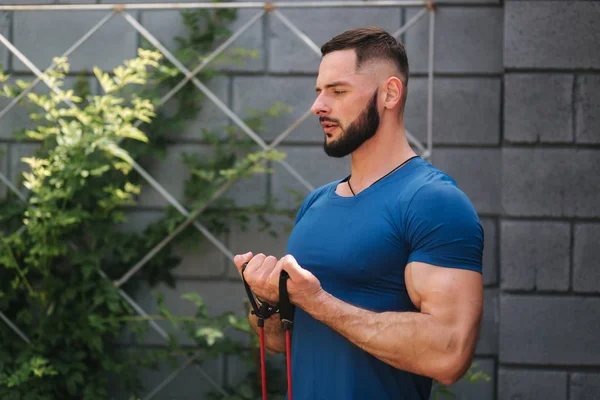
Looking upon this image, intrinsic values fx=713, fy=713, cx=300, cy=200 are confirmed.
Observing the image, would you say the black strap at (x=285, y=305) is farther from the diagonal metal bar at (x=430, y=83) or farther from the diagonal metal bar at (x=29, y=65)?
the diagonal metal bar at (x=29, y=65)

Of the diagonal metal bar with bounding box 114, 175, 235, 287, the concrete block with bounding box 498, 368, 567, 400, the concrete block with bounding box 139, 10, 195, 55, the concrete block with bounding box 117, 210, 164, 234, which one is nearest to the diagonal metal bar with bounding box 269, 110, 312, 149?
the diagonal metal bar with bounding box 114, 175, 235, 287

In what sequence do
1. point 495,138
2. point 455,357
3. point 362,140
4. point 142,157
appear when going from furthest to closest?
→ 1. point 142,157
2. point 495,138
3. point 362,140
4. point 455,357

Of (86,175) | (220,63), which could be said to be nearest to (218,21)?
(220,63)

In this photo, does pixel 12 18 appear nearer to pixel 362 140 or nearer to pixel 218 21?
pixel 218 21

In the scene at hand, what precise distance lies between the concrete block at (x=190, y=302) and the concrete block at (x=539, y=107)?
1.50m

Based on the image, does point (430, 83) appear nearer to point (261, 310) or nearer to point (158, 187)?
point (158, 187)

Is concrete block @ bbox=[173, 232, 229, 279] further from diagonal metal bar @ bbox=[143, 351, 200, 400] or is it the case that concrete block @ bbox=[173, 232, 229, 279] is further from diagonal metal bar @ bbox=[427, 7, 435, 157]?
diagonal metal bar @ bbox=[427, 7, 435, 157]

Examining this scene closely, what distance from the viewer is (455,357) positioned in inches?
60.1

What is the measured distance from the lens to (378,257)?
5.34 ft

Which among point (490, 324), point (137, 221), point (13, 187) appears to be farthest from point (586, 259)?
point (13, 187)

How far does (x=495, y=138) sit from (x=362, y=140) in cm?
171

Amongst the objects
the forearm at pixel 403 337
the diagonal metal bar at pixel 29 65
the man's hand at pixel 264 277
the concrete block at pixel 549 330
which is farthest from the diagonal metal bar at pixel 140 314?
the forearm at pixel 403 337

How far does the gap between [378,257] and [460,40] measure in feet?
6.71

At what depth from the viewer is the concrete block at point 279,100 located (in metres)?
3.50
